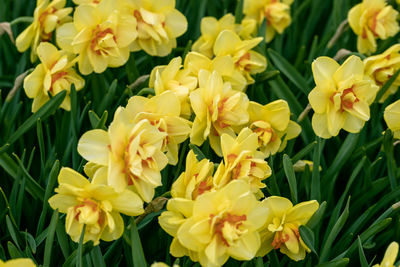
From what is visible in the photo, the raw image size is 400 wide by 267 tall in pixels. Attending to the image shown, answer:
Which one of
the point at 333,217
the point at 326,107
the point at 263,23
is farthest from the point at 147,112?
the point at 263,23

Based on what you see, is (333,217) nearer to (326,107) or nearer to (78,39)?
(326,107)

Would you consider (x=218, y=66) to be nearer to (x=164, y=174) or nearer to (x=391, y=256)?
(x=164, y=174)

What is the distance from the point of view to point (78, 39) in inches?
78.0

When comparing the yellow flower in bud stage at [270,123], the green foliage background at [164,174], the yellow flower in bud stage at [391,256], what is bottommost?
the green foliage background at [164,174]

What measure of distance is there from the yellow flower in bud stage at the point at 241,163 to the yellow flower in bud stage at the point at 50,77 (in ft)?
2.23

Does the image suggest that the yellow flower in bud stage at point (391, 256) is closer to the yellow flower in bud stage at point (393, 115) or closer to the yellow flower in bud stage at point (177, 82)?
the yellow flower in bud stage at point (393, 115)

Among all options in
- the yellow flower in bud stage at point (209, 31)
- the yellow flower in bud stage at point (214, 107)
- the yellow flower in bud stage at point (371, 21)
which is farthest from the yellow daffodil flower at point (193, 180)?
the yellow flower in bud stage at point (371, 21)

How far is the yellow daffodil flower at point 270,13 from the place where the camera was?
2594 millimetres

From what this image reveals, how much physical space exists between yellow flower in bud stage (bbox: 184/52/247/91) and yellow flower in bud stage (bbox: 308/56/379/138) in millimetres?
293

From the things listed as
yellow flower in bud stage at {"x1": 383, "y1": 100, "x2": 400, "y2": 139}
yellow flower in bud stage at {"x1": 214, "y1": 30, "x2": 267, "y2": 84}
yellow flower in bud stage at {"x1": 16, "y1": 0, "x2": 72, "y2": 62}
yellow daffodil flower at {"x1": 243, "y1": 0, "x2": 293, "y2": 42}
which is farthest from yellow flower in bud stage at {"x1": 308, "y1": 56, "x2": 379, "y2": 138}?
yellow flower in bud stage at {"x1": 16, "y1": 0, "x2": 72, "y2": 62}

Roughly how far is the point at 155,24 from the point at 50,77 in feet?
1.34

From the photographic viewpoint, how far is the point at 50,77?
2006 mm

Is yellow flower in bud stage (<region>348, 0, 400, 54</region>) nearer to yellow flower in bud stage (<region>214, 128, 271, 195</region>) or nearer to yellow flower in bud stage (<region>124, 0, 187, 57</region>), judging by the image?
yellow flower in bud stage (<region>124, 0, 187, 57</region>)

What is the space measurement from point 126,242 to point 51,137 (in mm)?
758
